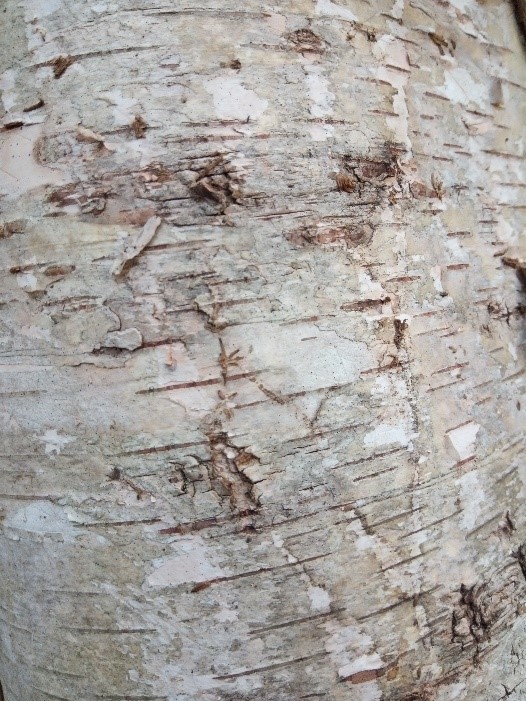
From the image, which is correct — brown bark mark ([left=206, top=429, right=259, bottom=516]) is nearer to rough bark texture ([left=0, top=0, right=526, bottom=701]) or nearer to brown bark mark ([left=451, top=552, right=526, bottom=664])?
rough bark texture ([left=0, top=0, right=526, bottom=701])

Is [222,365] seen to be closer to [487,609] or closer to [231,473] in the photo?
[231,473]

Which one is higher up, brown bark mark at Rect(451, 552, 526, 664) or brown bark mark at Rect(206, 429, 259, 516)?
brown bark mark at Rect(206, 429, 259, 516)

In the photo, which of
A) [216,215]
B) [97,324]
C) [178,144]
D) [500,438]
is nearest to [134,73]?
[178,144]

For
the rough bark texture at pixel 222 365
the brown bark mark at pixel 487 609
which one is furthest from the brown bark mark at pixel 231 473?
the brown bark mark at pixel 487 609

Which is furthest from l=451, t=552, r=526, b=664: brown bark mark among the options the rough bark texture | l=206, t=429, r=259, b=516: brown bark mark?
l=206, t=429, r=259, b=516: brown bark mark

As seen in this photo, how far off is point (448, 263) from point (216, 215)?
0.49 meters

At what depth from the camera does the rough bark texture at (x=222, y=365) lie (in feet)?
3.17

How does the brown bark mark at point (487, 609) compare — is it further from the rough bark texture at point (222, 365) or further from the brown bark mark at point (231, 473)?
the brown bark mark at point (231, 473)

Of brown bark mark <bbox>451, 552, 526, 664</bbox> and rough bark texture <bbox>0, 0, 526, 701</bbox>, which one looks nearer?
rough bark texture <bbox>0, 0, 526, 701</bbox>

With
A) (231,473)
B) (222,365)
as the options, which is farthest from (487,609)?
(222,365)

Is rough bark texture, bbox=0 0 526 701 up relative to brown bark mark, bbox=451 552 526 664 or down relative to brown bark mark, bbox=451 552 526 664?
up

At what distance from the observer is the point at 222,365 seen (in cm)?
96

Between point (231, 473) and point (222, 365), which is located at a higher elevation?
point (222, 365)

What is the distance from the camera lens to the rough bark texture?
Answer: 97 cm
